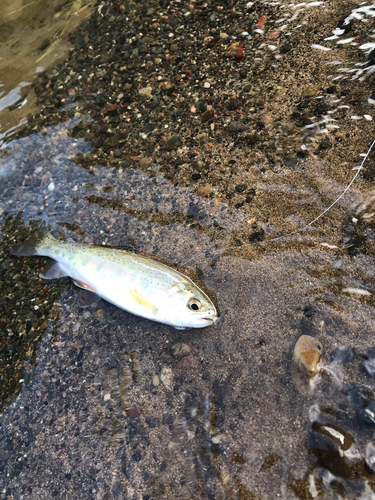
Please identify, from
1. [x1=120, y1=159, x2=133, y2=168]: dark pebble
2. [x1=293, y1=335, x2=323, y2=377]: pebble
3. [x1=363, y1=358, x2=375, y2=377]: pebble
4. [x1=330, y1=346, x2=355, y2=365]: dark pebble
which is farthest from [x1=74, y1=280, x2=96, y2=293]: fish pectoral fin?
[x1=363, y1=358, x2=375, y2=377]: pebble

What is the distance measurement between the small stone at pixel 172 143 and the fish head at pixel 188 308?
6.80 ft

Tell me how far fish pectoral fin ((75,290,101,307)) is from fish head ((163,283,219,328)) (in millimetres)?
971

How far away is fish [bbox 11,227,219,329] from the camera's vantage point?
3.05m

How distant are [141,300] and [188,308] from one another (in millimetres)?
491

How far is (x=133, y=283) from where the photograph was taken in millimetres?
3230

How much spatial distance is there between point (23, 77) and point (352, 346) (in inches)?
251

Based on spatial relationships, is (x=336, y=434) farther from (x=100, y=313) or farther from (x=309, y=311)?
(x=100, y=313)

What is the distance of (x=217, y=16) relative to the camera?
4.97 m

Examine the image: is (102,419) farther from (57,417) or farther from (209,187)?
(209,187)

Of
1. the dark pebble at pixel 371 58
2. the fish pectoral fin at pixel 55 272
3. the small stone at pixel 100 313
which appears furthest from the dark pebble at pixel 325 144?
the fish pectoral fin at pixel 55 272

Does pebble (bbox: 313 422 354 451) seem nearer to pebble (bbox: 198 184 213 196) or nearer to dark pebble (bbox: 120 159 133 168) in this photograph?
pebble (bbox: 198 184 213 196)

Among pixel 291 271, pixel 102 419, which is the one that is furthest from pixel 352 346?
pixel 102 419

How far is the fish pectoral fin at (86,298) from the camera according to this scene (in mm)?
3564

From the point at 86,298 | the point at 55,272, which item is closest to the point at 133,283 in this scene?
the point at 86,298
